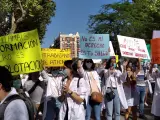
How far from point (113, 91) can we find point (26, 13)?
14.9 meters

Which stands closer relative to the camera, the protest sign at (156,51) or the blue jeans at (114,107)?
the protest sign at (156,51)

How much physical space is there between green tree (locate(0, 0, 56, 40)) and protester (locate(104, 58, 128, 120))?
1070 cm

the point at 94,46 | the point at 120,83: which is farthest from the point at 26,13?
the point at 120,83

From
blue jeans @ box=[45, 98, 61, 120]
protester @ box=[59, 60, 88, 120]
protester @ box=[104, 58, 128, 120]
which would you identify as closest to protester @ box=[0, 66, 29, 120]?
protester @ box=[59, 60, 88, 120]

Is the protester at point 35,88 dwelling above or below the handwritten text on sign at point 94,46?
below

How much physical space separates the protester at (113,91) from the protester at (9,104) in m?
5.45

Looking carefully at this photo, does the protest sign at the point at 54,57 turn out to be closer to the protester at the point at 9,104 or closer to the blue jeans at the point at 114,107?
the blue jeans at the point at 114,107

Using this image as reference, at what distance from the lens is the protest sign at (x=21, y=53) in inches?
235

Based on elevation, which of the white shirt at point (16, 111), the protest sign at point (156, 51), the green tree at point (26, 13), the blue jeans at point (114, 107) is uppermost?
the green tree at point (26, 13)

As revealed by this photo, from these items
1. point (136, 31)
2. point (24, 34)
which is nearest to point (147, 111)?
point (24, 34)

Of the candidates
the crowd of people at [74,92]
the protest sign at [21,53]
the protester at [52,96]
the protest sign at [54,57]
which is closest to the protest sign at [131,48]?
the crowd of people at [74,92]

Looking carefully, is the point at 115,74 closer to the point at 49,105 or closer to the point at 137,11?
the point at 49,105

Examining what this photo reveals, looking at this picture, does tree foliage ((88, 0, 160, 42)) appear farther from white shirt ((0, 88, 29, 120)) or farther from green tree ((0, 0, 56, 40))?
white shirt ((0, 88, 29, 120))

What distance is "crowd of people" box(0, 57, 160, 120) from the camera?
3.42 m
